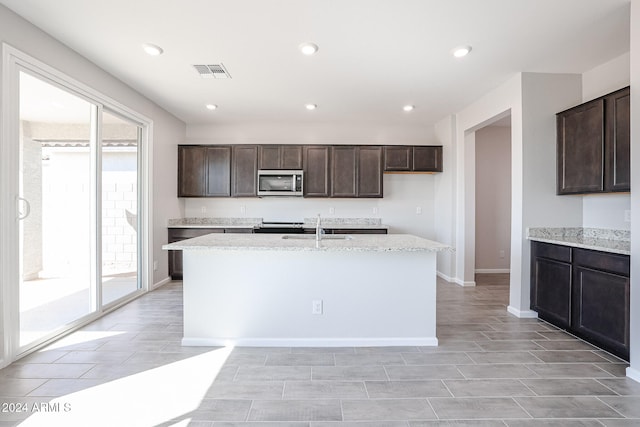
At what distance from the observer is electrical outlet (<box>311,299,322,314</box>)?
2.74 meters

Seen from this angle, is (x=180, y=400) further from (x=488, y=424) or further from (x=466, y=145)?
(x=466, y=145)

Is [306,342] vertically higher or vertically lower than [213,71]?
lower

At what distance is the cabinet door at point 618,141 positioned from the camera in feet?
8.62

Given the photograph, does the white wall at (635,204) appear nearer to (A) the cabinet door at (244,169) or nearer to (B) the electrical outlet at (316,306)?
(B) the electrical outlet at (316,306)

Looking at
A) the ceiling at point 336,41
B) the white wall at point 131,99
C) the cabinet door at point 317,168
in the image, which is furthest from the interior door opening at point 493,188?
the white wall at point 131,99

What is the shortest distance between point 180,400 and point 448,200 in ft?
14.5

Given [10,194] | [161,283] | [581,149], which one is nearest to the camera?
[10,194]

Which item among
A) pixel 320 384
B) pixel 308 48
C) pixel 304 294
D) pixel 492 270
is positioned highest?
pixel 308 48

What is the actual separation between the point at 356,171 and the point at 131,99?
329 centimetres

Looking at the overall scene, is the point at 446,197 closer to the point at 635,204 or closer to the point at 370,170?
the point at 370,170

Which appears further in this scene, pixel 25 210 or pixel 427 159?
pixel 427 159

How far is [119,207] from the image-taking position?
13.0 feet

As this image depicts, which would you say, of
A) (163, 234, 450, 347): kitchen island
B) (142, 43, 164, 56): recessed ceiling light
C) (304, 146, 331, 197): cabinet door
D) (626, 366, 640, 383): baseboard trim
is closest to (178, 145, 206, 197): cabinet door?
(304, 146, 331, 197): cabinet door

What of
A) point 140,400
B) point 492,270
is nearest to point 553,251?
point 492,270
